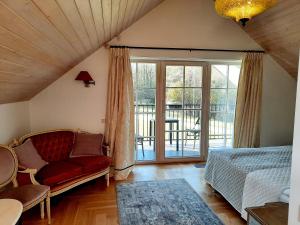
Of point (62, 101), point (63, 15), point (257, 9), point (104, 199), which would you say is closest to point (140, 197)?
point (104, 199)

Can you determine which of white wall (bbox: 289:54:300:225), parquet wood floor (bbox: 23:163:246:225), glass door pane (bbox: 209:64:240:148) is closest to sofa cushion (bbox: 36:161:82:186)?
parquet wood floor (bbox: 23:163:246:225)

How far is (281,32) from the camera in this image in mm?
3641

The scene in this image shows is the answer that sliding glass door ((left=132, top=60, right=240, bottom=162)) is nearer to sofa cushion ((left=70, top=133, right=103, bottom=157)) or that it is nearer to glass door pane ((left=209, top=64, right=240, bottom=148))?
glass door pane ((left=209, top=64, right=240, bottom=148))

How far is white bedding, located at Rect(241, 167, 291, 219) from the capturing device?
2.12m

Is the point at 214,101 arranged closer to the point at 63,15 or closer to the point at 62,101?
the point at 62,101

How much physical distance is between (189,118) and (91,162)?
2.21m

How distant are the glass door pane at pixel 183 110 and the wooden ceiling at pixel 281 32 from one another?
1217mm

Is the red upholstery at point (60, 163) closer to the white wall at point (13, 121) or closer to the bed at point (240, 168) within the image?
the white wall at point (13, 121)

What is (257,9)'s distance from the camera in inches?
92.6

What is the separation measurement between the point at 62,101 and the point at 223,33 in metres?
3.22

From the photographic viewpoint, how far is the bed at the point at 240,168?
250 cm

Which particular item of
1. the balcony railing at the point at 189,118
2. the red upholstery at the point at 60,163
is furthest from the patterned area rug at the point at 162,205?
the balcony railing at the point at 189,118

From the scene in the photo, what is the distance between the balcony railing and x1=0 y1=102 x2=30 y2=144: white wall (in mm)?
1894

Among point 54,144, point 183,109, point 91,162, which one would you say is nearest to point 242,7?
point 183,109
